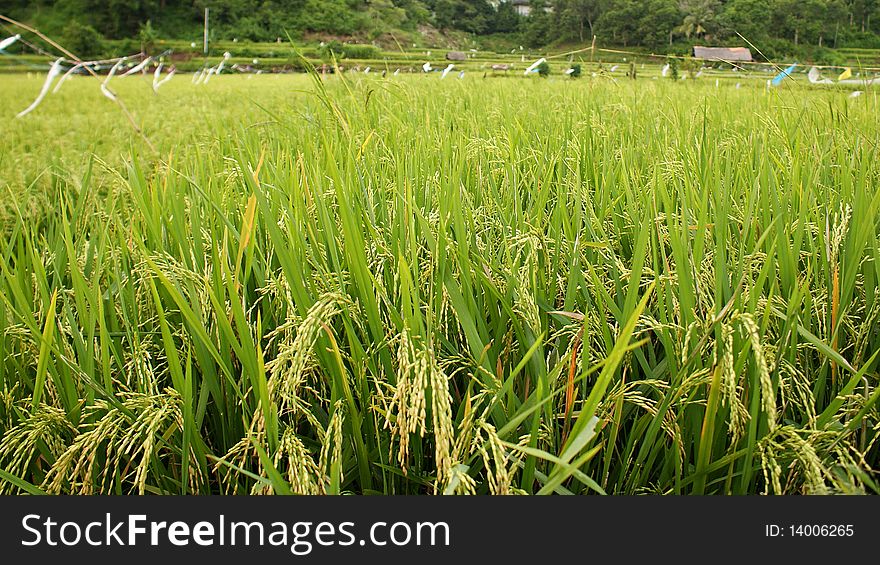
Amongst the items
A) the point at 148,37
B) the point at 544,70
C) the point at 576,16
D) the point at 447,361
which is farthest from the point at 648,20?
the point at 148,37

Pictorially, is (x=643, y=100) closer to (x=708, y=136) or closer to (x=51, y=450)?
(x=708, y=136)

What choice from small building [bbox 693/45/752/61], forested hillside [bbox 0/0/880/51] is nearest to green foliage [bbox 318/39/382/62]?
forested hillside [bbox 0/0/880/51]

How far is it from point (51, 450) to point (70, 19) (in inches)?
937

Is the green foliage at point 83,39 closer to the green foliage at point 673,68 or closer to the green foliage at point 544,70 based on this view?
the green foliage at point 544,70

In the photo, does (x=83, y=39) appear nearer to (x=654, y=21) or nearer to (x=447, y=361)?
(x=654, y=21)

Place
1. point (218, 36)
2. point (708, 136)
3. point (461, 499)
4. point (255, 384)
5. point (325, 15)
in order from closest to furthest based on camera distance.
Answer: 1. point (461, 499)
2. point (255, 384)
3. point (708, 136)
4. point (325, 15)
5. point (218, 36)

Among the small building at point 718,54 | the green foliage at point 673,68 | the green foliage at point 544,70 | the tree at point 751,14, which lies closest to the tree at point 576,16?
the green foliage at point 544,70

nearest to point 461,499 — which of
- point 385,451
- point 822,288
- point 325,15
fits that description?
point 385,451

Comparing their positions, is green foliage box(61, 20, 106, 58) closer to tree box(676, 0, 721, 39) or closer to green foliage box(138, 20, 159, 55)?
green foliage box(138, 20, 159, 55)

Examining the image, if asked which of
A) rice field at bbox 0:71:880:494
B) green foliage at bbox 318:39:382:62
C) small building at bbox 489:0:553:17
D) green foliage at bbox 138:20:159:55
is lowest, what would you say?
rice field at bbox 0:71:880:494

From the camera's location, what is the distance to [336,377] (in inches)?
33.3

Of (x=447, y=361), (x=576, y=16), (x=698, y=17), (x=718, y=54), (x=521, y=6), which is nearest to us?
(x=447, y=361)

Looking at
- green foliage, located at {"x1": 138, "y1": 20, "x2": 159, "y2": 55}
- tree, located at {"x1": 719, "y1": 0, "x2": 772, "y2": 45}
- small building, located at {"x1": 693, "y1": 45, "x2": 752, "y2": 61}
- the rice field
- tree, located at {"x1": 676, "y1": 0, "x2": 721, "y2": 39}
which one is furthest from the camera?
green foliage, located at {"x1": 138, "y1": 20, "x2": 159, "y2": 55}

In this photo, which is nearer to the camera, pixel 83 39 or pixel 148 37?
pixel 148 37
